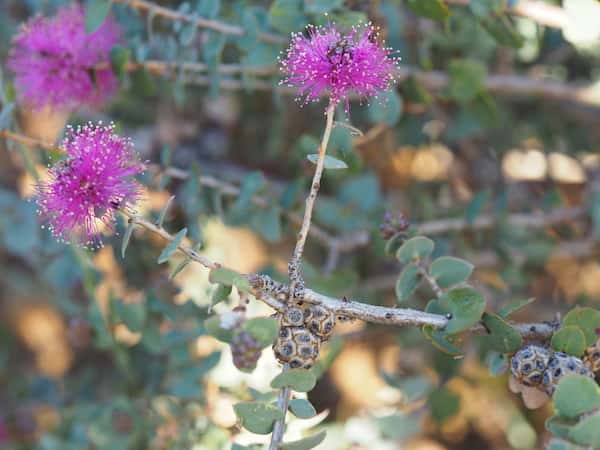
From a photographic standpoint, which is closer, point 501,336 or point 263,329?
point 263,329

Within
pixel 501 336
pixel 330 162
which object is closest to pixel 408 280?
pixel 501 336

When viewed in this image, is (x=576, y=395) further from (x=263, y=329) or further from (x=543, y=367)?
(x=263, y=329)

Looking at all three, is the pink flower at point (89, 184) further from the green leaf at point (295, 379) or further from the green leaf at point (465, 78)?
the green leaf at point (465, 78)

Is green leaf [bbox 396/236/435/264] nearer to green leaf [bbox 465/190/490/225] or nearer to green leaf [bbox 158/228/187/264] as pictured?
green leaf [bbox 158/228/187/264]

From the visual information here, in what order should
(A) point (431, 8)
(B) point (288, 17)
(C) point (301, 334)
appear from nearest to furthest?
(C) point (301, 334)
(A) point (431, 8)
(B) point (288, 17)

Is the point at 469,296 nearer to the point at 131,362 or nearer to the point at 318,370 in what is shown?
the point at 318,370

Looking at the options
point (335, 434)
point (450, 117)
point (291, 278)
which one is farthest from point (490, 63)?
point (291, 278)

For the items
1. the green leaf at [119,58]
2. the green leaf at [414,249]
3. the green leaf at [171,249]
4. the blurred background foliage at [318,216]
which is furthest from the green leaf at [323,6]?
the green leaf at [171,249]
